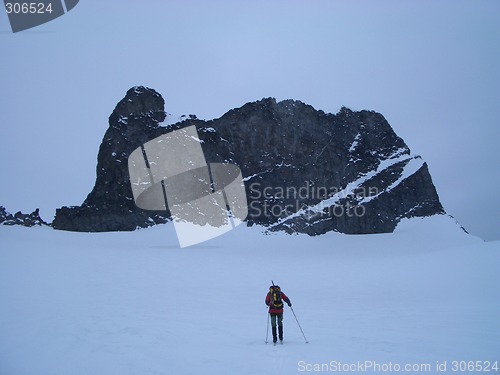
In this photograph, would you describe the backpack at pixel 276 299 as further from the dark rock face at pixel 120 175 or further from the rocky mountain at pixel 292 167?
the dark rock face at pixel 120 175

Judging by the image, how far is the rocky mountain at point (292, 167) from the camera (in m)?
52.6

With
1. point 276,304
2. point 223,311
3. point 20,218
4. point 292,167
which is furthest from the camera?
point 292,167

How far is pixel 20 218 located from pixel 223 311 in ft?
144

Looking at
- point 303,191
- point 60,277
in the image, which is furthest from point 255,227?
point 60,277

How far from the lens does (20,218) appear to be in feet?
150

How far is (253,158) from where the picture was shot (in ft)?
193

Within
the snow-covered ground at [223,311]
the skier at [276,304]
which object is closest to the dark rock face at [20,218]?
the snow-covered ground at [223,311]

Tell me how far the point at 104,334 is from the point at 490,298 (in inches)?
692

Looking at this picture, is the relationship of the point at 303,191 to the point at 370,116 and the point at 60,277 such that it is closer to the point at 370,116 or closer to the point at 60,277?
the point at 370,116

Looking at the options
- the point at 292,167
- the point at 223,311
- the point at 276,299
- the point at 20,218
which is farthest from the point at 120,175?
the point at 276,299

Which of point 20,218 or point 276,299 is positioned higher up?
point 20,218

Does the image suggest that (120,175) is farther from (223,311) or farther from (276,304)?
(276,304)

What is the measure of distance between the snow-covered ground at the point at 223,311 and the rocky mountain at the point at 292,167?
21.0m

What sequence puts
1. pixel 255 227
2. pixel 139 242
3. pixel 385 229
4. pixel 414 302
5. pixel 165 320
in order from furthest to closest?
pixel 385 229
pixel 255 227
pixel 139 242
pixel 414 302
pixel 165 320
